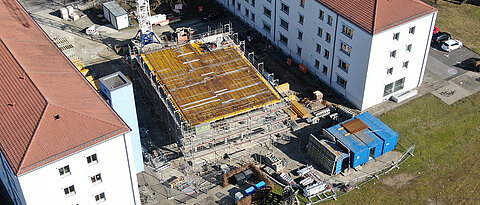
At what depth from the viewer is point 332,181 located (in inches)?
A: 2425

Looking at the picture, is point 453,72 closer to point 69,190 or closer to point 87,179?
point 87,179

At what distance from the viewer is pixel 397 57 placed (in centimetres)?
7075

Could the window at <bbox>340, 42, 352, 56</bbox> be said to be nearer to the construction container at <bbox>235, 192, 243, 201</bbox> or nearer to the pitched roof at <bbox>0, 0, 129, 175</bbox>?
the construction container at <bbox>235, 192, 243, 201</bbox>

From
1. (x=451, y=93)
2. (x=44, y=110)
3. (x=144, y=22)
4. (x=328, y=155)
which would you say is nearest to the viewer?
(x=44, y=110)

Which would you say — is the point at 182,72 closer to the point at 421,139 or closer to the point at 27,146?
the point at 27,146

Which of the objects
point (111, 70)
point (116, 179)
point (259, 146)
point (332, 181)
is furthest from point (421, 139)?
point (111, 70)

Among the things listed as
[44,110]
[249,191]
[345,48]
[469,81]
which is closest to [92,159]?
[44,110]

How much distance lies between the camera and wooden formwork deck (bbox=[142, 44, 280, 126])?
61469 millimetres

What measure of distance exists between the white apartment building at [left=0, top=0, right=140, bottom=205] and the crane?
22.5 meters

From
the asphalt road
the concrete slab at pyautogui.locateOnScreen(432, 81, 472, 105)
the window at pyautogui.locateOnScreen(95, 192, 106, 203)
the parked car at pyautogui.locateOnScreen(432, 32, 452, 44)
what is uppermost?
the parked car at pyautogui.locateOnScreen(432, 32, 452, 44)

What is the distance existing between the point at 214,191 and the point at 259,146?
368 inches

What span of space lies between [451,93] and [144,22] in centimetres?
4550

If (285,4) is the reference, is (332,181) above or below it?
below

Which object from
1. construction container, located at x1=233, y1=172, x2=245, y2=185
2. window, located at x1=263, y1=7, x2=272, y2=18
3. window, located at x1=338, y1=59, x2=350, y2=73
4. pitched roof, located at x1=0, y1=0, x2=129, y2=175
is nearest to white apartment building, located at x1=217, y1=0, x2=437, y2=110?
window, located at x1=338, y1=59, x2=350, y2=73
